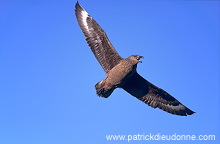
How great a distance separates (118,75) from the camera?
27.8 ft

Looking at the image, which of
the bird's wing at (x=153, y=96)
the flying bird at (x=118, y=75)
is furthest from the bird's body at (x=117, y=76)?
the bird's wing at (x=153, y=96)

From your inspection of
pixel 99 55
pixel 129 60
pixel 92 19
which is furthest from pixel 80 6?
pixel 129 60

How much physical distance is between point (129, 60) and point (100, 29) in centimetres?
153

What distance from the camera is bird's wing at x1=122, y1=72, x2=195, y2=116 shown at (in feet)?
30.3

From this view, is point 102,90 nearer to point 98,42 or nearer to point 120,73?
point 120,73

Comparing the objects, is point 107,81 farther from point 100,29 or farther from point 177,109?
point 177,109

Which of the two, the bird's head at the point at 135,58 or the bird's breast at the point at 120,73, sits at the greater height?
the bird's head at the point at 135,58

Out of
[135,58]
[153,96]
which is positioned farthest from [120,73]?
[153,96]

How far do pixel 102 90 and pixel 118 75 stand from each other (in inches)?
22.9

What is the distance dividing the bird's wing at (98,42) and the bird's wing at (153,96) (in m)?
0.76

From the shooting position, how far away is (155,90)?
9336 millimetres

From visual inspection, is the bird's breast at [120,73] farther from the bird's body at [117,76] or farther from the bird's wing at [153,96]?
the bird's wing at [153,96]

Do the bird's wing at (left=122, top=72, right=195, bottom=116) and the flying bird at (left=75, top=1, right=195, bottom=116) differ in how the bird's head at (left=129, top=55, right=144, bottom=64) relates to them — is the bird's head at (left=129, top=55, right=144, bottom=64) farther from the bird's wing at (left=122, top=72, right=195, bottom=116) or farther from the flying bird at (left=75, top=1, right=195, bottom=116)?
the bird's wing at (left=122, top=72, right=195, bottom=116)

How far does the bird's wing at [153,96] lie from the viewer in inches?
364
